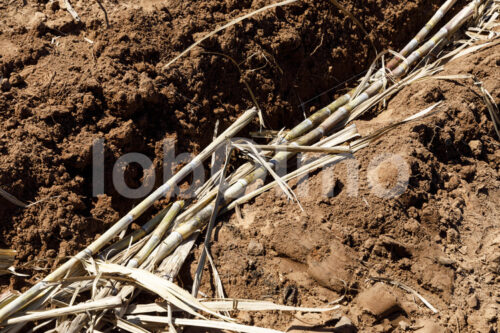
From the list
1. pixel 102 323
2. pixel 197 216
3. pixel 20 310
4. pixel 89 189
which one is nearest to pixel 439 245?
pixel 197 216

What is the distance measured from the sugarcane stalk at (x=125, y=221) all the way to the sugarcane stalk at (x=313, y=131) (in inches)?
8.0

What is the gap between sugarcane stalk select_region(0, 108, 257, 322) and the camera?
6.39ft

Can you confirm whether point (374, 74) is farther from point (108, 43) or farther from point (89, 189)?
point (89, 189)

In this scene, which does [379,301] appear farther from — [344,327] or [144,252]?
[144,252]

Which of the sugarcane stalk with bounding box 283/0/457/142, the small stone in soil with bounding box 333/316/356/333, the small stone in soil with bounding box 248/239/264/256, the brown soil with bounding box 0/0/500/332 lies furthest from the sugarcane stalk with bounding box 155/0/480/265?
the small stone in soil with bounding box 333/316/356/333

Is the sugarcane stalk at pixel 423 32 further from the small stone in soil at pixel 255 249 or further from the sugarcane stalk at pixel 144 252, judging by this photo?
the sugarcane stalk at pixel 144 252

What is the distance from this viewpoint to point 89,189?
7.94ft

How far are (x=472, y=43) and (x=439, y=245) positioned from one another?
1803 millimetres

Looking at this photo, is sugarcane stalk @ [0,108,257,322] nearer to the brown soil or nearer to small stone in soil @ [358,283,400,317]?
the brown soil

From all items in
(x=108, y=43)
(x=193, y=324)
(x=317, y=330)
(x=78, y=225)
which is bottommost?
(x=317, y=330)

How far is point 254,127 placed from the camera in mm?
2912

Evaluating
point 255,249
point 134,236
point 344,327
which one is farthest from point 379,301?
point 134,236

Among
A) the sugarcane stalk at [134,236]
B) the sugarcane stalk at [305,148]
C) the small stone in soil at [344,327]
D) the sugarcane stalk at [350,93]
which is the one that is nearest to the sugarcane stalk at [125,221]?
the sugarcane stalk at [134,236]

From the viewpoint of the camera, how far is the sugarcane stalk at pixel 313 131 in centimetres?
233
